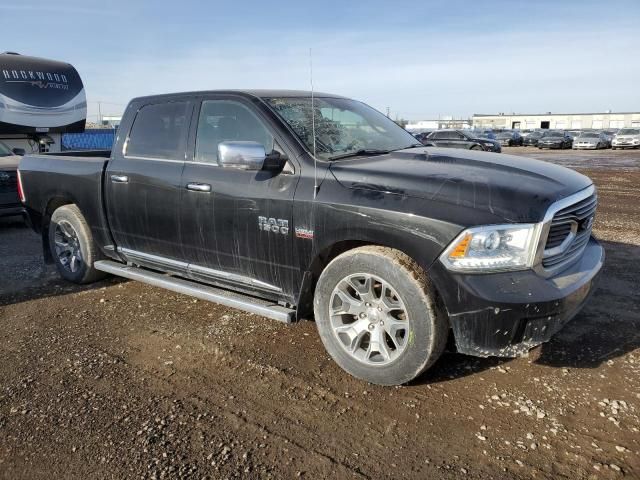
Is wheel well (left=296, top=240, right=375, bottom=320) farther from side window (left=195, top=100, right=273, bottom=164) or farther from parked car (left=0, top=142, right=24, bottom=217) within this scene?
parked car (left=0, top=142, right=24, bottom=217)

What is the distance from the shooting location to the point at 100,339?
13.9ft

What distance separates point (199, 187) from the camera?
13.5 ft

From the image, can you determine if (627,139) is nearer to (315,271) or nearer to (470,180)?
(470,180)

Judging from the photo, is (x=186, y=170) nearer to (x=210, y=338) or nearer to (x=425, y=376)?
(x=210, y=338)

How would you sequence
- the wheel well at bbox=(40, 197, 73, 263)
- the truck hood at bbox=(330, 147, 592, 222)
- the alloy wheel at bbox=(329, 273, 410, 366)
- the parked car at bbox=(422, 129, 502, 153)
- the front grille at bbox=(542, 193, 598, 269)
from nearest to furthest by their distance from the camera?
1. the truck hood at bbox=(330, 147, 592, 222)
2. the front grille at bbox=(542, 193, 598, 269)
3. the alloy wheel at bbox=(329, 273, 410, 366)
4. the wheel well at bbox=(40, 197, 73, 263)
5. the parked car at bbox=(422, 129, 502, 153)

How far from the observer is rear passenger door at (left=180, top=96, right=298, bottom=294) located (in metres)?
3.71

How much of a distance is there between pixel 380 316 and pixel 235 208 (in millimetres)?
1337

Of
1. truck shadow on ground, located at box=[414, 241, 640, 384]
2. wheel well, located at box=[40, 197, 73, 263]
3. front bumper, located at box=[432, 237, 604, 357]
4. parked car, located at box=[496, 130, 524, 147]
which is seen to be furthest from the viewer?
parked car, located at box=[496, 130, 524, 147]

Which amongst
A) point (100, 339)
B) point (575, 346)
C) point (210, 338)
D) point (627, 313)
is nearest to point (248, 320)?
point (210, 338)

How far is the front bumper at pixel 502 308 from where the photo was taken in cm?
292

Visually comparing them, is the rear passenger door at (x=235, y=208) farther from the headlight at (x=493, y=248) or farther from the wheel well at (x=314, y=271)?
the headlight at (x=493, y=248)

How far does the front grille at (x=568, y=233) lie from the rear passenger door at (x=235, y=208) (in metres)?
1.62

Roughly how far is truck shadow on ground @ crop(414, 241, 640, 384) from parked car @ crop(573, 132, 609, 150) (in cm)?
3618

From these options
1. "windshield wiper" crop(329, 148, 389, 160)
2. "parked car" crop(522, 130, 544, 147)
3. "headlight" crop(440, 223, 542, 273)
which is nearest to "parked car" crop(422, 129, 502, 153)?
"windshield wiper" crop(329, 148, 389, 160)
